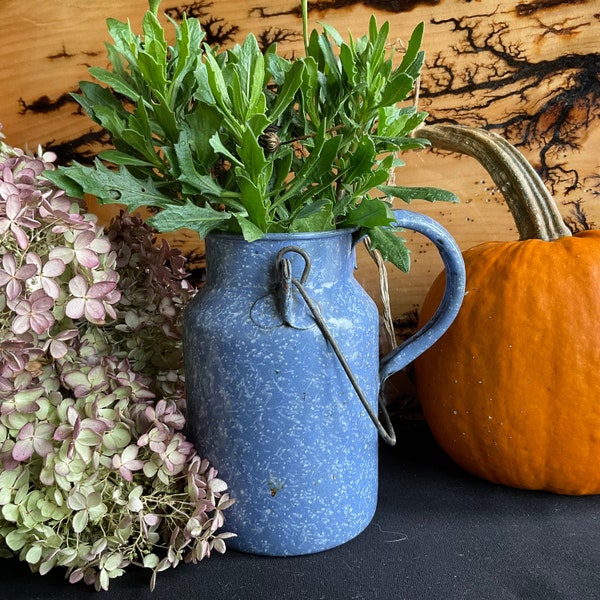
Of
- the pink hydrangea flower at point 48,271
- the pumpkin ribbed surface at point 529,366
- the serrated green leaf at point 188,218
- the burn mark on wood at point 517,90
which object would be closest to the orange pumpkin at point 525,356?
the pumpkin ribbed surface at point 529,366

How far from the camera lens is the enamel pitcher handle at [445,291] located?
2.36 ft

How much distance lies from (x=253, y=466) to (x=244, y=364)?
0.36 feet

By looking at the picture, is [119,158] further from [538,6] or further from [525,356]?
[538,6]

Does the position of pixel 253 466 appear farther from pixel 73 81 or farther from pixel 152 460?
pixel 73 81

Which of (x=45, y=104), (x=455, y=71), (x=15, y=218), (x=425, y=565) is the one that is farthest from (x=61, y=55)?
(x=425, y=565)

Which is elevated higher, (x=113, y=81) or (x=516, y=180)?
(x=113, y=81)

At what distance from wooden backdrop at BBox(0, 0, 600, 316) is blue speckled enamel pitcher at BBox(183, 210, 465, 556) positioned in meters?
0.32

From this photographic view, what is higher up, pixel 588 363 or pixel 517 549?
pixel 588 363

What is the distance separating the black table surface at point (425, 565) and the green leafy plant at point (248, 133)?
0.31 m

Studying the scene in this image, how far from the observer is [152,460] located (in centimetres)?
69

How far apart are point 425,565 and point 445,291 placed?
29 cm

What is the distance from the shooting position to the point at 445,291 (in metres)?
0.76

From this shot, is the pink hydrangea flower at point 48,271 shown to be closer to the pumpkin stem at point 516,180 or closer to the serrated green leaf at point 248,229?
the serrated green leaf at point 248,229

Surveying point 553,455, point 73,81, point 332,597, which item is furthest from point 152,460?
point 73,81
